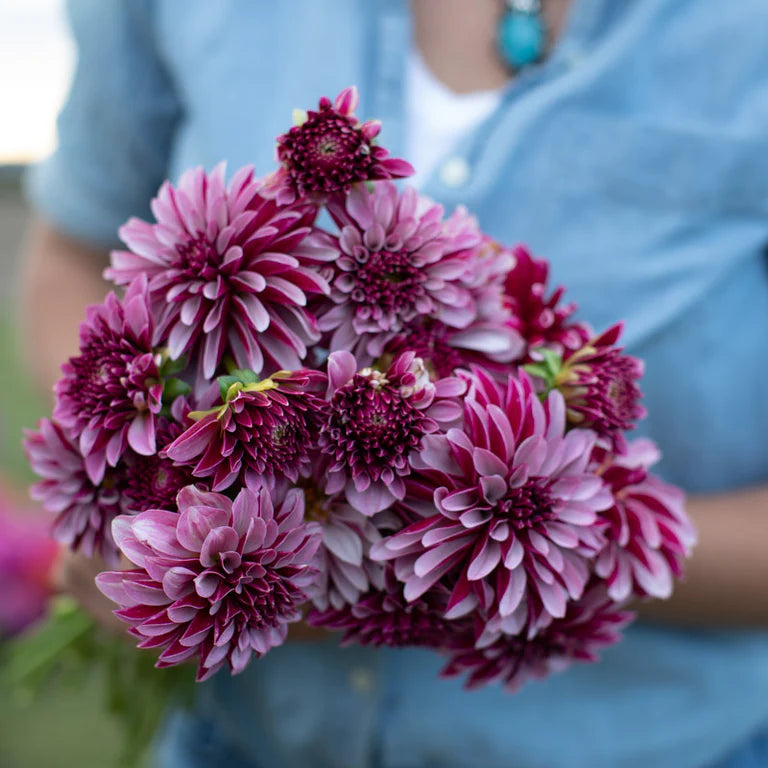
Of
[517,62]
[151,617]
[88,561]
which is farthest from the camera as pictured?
[517,62]

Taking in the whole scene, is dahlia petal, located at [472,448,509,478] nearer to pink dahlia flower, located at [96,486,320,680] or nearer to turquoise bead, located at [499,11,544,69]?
pink dahlia flower, located at [96,486,320,680]

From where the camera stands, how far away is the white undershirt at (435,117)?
526 mm

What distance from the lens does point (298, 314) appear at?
267mm

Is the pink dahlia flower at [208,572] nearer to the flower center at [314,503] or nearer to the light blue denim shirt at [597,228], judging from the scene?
the flower center at [314,503]

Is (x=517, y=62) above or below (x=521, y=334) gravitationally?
above

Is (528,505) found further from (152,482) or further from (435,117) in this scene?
(435,117)

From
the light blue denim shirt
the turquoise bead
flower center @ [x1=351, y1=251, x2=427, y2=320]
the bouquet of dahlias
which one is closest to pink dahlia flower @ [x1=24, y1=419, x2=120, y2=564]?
the bouquet of dahlias

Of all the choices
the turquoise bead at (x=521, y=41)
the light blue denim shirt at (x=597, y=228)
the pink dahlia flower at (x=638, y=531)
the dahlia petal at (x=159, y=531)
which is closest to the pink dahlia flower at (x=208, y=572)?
the dahlia petal at (x=159, y=531)

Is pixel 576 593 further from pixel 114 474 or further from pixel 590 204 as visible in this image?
pixel 590 204

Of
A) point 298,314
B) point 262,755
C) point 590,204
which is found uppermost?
point 590,204

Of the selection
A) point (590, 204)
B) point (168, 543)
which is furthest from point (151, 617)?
point (590, 204)

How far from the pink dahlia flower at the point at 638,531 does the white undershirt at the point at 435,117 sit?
0.86ft

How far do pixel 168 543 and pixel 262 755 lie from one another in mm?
445

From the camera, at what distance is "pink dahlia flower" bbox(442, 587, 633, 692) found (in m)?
0.31
